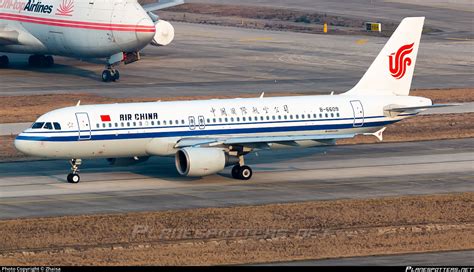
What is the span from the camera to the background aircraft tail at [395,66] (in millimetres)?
53719

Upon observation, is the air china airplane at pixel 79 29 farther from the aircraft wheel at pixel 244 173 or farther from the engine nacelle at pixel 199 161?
the engine nacelle at pixel 199 161

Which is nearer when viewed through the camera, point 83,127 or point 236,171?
point 83,127

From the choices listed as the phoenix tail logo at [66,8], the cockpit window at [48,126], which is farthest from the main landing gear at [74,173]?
the phoenix tail logo at [66,8]

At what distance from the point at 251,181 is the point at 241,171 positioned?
644 mm

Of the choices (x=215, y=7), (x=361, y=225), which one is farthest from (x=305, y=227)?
(x=215, y=7)

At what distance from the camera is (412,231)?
129ft

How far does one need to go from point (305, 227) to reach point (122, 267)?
8.45 m

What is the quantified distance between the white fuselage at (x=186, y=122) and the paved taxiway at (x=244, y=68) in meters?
24.4

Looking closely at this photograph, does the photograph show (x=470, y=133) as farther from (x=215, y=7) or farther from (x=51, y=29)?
(x=215, y=7)

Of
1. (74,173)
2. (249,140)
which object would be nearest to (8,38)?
(74,173)

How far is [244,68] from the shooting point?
9000 cm

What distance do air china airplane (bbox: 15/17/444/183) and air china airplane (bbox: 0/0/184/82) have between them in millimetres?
28865

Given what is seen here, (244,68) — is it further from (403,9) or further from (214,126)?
(403,9)

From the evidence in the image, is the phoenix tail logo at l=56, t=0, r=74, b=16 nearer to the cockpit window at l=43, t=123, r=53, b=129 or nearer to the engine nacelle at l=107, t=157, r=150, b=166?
the engine nacelle at l=107, t=157, r=150, b=166
